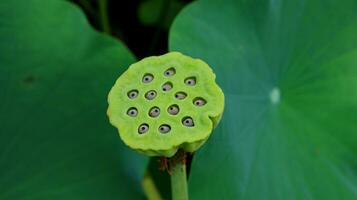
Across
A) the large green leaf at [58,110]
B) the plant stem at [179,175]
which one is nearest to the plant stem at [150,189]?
the large green leaf at [58,110]

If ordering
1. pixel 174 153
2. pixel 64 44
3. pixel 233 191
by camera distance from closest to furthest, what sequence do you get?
pixel 174 153
pixel 233 191
pixel 64 44

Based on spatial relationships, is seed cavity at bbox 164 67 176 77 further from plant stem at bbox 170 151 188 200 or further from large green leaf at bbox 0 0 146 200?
large green leaf at bbox 0 0 146 200

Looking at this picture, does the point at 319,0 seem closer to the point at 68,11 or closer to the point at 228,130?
the point at 228,130

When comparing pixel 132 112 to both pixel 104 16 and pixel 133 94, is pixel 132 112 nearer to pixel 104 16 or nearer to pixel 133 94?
pixel 133 94

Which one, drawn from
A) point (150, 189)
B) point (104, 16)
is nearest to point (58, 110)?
point (150, 189)

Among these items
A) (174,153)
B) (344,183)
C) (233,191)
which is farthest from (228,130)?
(174,153)

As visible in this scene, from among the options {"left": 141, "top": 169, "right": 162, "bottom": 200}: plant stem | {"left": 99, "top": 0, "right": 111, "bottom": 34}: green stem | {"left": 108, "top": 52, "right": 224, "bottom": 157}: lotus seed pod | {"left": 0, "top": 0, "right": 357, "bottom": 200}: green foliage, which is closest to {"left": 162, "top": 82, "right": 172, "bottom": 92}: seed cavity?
{"left": 108, "top": 52, "right": 224, "bottom": 157}: lotus seed pod
